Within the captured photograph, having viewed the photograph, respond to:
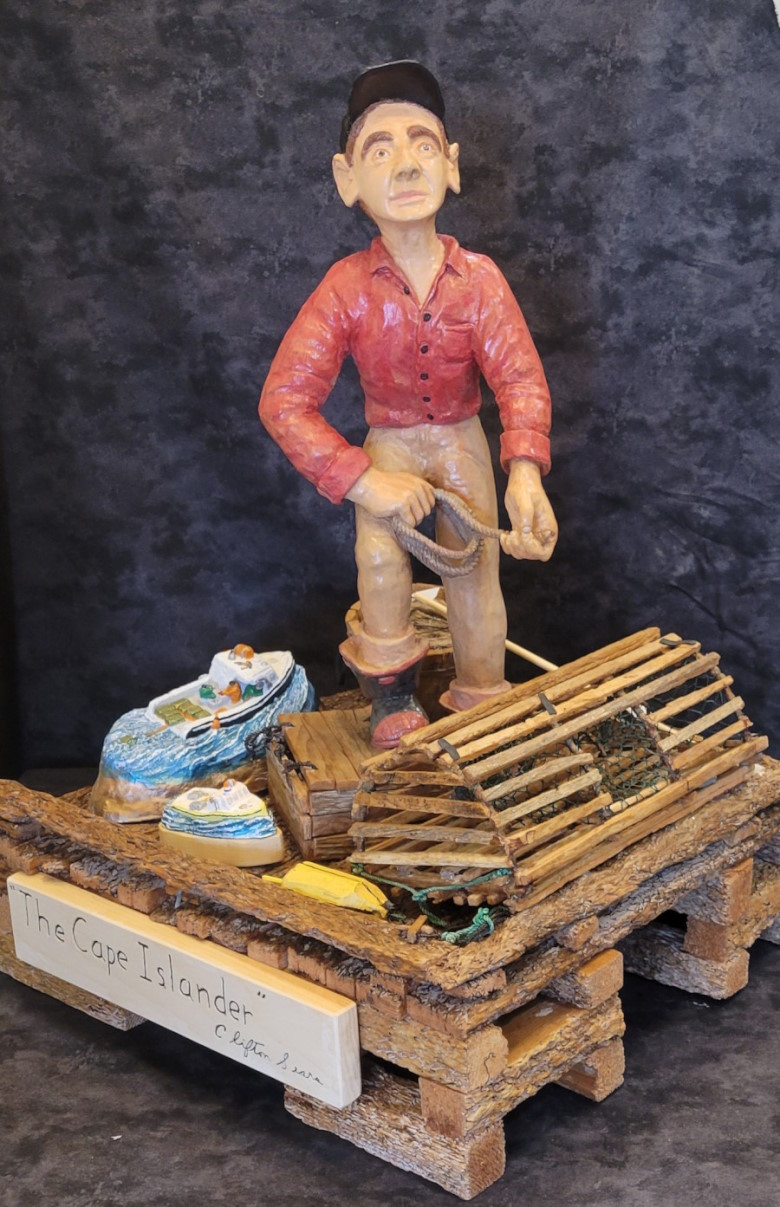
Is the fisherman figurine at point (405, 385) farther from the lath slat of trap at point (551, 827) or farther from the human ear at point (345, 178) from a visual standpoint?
the lath slat of trap at point (551, 827)

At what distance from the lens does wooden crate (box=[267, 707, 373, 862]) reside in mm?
2148

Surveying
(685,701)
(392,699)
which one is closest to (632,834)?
(685,701)

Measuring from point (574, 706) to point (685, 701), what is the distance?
0.23 m

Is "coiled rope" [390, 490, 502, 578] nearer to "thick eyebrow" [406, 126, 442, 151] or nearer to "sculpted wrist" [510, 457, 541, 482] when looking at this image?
"sculpted wrist" [510, 457, 541, 482]

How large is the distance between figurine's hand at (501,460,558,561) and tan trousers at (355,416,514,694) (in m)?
0.15

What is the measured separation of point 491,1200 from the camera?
1813 mm

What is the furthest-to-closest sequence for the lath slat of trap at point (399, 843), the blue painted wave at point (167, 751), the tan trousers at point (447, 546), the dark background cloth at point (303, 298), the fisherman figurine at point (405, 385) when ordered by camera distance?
the dark background cloth at point (303, 298) < the blue painted wave at point (167, 751) < the tan trousers at point (447, 546) < the fisherman figurine at point (405, 385) < the lath slat of trap at point (399, 843)

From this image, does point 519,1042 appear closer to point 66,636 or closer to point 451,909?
point 451,909

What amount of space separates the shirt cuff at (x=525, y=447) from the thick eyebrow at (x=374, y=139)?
493 millimetres

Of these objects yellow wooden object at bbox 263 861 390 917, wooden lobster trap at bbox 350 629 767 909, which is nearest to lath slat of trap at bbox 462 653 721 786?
wooden lobster trap at bbox 350 629 767 909

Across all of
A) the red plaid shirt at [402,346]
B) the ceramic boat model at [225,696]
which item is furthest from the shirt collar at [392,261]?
the ceramic boat model at [225,696]

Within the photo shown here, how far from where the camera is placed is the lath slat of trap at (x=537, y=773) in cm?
188

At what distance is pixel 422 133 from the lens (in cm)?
213

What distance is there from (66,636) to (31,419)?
0.54m
